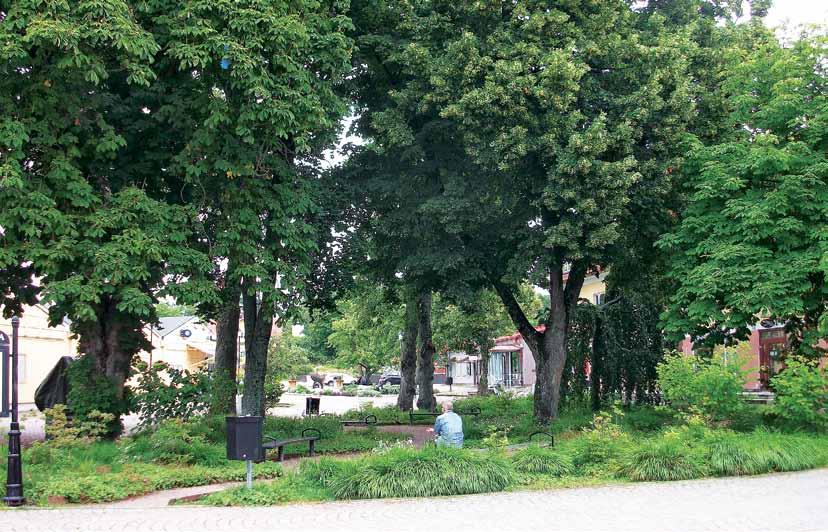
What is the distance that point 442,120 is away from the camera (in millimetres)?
19953

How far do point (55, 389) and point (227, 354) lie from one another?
15.5 feet

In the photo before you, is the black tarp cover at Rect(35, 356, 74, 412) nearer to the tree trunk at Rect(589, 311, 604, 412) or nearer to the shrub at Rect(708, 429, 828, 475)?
the tree trunk at Rect(589, 311, 604, 412)

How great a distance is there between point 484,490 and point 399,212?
10539 mm

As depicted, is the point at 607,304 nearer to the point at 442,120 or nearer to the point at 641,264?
the point at 641,264

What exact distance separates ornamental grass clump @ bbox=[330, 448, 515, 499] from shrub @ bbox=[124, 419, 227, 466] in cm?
435

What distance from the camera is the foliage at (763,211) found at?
16.8 metres

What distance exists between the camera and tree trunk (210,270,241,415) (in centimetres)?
1828

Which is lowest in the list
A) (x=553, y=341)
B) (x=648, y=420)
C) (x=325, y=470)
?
(x=648, y=420)

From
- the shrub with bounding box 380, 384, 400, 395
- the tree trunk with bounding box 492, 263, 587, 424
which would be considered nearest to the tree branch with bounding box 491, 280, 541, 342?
the tree trunk with bounding box 492, 263, 587, 424

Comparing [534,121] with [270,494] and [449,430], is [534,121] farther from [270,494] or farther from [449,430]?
[270,494]

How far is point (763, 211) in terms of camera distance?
1694 cm

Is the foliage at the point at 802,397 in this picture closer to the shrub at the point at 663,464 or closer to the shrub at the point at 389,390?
the shrub at the point at 663,464

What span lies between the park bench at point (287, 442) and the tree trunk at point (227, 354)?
5.07ft

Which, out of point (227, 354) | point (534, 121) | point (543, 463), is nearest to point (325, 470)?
point (543, 463)
